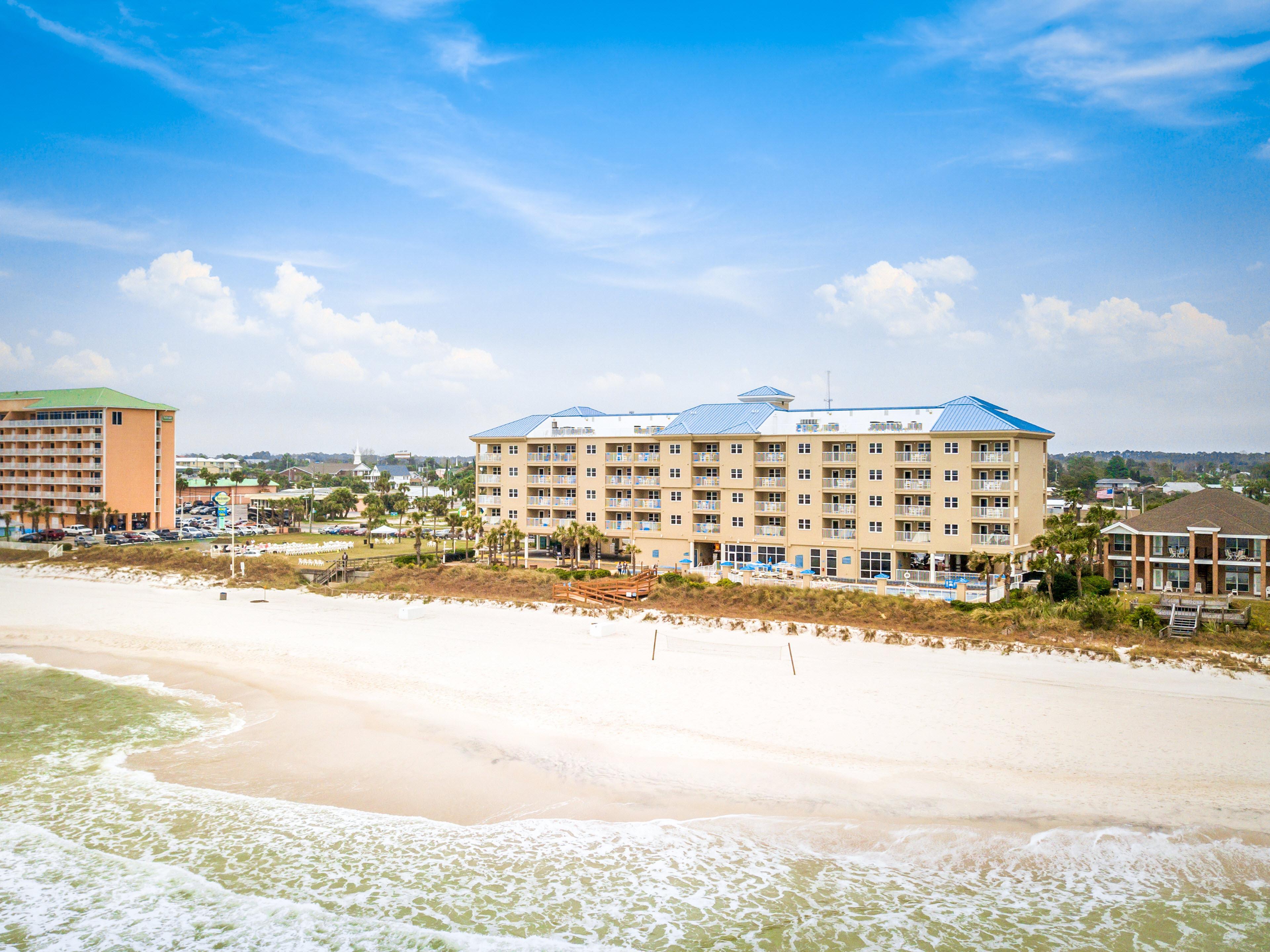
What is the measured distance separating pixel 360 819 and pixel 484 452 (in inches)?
1903

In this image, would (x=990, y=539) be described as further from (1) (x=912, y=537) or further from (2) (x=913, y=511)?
(2) (x=913, y=511)

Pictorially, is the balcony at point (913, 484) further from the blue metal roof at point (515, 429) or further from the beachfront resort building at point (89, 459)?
the beachfront resort building at point (89, 459)

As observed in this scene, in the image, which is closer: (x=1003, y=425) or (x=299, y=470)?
(x=1003, y=425)

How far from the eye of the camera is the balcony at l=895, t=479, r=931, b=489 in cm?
4816

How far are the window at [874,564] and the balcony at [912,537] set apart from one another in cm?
123

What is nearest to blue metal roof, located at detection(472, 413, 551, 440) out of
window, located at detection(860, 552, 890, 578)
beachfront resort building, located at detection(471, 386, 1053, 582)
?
beachfront resort building, located at detection(471, 386, 1053, 582)

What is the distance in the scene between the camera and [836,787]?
60.8 feet

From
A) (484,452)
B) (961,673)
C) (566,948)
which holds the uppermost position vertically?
(484,452)

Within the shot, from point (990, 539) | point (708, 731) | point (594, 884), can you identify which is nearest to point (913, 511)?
point (990, 539)

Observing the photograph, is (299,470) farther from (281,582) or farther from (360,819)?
(360,819)

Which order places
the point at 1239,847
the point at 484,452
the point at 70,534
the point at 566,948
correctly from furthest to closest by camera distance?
the point at 70,534 → the point at 484,452 → the point at 1239,847 → the point at 566,948

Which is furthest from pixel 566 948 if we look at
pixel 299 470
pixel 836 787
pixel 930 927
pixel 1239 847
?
pixel 299 470

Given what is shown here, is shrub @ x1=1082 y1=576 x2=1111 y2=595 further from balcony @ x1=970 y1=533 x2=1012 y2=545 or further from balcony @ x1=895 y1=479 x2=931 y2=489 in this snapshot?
balcony @ x1=895 y1=479 x2=931 y2=489

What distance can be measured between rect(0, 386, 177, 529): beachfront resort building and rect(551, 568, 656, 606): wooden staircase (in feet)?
218
